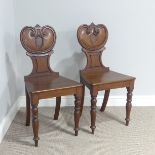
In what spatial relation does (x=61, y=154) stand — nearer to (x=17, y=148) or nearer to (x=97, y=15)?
(x=17, y=148)

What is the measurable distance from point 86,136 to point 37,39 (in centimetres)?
103

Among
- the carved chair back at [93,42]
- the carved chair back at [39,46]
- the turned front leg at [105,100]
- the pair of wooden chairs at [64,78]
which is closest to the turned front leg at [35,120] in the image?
the pair of wooden chairs at [64,78]

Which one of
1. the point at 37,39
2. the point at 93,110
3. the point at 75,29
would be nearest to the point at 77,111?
the point at 93,110

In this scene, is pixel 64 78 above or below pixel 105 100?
above

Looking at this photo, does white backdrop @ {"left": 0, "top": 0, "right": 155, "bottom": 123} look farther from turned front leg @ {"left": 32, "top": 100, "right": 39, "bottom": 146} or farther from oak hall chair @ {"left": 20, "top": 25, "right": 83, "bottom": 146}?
turned front leg @ {"left": 32, "top": 100, "right": 39, "bottom": 146}

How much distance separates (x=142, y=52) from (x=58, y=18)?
101 centimetres

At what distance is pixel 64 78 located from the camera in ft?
8.11

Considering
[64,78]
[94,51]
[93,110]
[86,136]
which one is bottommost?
[86,136]

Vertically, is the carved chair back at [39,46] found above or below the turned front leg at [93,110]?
above

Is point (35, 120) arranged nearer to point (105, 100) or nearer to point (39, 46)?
point (39, 46)

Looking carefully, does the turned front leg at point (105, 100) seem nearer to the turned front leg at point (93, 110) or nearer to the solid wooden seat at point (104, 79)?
the solid wooden seat at point (104, 79)

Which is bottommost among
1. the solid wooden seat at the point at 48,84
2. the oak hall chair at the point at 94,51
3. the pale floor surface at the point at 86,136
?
the pale floor surface at the point at 86,136

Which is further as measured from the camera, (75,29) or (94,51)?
(75,29)

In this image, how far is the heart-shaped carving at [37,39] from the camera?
2.48 metres
